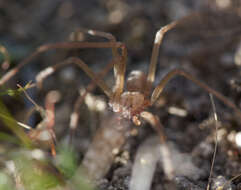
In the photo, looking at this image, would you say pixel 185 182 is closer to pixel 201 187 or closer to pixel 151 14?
pixel 201 187

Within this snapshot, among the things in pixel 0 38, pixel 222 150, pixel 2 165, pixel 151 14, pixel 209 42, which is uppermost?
pixel 151 14

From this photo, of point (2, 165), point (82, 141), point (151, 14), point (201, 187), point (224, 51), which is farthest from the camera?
point (151, 14)

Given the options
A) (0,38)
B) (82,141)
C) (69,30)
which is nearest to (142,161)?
(82,141)

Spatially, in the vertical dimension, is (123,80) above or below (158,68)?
below

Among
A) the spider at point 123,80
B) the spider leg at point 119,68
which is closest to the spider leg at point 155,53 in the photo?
the spider at point 123,80

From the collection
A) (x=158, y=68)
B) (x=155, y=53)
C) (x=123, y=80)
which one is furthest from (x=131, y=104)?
(x=158, y=68)

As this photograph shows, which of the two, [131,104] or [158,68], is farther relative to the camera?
[158,68]

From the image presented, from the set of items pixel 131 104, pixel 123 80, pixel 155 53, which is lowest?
pixel 131 104

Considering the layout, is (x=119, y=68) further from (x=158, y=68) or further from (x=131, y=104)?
(x=158, y=68)
